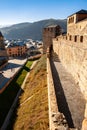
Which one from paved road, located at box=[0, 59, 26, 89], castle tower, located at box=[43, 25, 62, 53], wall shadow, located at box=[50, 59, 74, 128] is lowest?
paved road, located at box=[0, 59, 26, 89]

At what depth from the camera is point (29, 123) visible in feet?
30.8

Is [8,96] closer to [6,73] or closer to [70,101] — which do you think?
[6,73]

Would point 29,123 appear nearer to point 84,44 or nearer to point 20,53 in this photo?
point 84,44

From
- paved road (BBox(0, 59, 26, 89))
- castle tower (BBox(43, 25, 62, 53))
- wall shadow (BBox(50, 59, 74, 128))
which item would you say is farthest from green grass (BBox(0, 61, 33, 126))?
castle tower (BBox(43, 25, 62, 53))

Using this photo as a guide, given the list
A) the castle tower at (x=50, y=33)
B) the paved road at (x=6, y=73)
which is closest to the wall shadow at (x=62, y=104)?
the paved road at (x=6, y=73)

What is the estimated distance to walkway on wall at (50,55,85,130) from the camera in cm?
620

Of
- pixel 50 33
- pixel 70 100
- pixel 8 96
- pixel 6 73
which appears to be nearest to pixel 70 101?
pixel 70 100

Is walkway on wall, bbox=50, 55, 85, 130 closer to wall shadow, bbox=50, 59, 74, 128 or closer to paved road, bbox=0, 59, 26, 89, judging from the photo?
wall shadow, bbox=50, 59, 74, 128

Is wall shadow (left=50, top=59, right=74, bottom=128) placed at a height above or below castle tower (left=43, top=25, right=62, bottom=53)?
below

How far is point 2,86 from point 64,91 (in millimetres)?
11882

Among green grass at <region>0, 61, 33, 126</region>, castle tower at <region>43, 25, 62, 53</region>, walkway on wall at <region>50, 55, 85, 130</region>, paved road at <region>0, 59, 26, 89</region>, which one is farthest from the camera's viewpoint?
castle tower at <region>43, 25, 62, 53</region>

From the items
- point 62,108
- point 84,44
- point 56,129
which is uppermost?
point 84,44

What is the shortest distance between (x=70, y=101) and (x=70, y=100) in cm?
12

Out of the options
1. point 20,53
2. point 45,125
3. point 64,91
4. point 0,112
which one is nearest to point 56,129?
point 45,125
